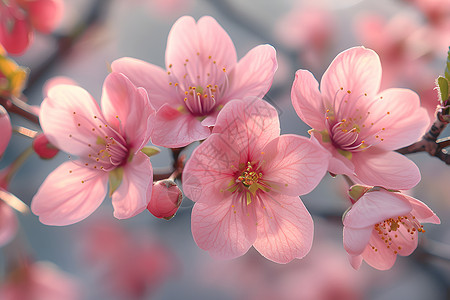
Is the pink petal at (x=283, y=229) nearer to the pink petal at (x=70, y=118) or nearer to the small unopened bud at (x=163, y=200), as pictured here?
the small unopened bud at (x=163, y=200)

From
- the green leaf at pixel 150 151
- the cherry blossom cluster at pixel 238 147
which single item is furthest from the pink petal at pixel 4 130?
the green leaf at pixel 150 151

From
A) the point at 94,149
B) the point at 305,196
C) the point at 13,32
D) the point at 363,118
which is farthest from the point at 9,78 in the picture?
the point at 305,196

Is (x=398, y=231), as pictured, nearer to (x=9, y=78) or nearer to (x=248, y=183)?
(x=248, y=183)

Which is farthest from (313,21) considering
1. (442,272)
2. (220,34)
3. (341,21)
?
(220,34)

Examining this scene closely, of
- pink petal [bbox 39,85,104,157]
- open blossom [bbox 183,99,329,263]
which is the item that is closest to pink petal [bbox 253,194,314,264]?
open blossom [bbox 183,99,329,263]

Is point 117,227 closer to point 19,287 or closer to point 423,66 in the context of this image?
point 19,287

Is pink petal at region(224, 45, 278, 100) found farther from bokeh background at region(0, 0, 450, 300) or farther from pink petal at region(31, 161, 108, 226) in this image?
bokeh background at region(0, 0, 450, 300)
